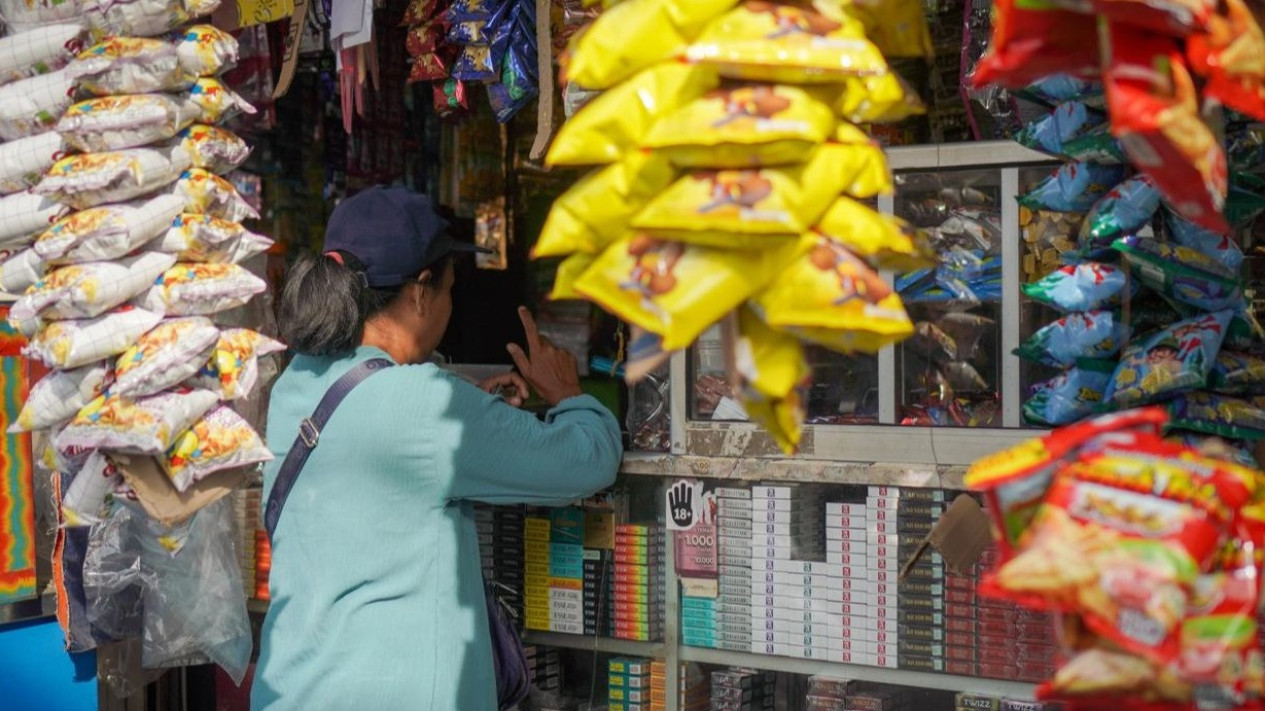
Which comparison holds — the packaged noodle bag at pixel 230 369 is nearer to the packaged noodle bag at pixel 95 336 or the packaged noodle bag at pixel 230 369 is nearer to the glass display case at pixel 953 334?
the packaged noodle bag at pixel 95 336

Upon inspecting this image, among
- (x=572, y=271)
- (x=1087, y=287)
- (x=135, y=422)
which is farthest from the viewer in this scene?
(x=135, y=422)

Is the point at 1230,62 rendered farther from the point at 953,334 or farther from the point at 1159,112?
the point at 953,334

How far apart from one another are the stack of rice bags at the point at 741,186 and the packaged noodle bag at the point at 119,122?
111cm

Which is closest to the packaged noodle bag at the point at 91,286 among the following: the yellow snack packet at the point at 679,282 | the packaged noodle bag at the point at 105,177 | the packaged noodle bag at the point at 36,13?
the packaged noodle bag at the point at 105,177

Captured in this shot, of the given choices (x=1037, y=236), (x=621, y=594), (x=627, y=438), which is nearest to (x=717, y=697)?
(x=621, y=594)

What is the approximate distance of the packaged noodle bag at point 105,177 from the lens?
2.41m

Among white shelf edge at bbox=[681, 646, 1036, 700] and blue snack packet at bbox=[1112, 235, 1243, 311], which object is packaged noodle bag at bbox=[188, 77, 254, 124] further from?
blue snack packet at bbox=[1112, 235, 1243, 311]

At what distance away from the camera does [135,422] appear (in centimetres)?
232

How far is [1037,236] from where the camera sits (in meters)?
2.70

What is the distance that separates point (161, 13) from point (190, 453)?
79 centimetres

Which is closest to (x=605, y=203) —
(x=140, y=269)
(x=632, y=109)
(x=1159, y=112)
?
(x=632, y=109)

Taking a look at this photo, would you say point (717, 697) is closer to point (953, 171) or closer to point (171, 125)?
point (953, 171)

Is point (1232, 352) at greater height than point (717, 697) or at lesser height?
greater

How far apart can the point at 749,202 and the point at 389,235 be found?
1.32 m
